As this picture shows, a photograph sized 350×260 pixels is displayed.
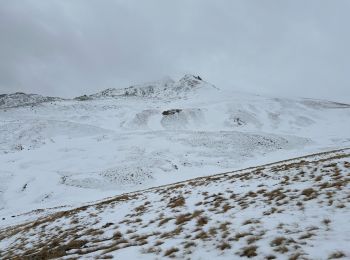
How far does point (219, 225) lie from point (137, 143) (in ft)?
161

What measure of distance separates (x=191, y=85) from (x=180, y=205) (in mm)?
143264

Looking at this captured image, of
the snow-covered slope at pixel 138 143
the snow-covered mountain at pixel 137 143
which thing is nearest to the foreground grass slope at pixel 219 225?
the snow-covered mountain at pixel 137 143

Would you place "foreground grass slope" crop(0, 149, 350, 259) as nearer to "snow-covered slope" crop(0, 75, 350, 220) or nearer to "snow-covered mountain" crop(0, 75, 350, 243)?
"snow-covered mountain" crop(0, 75, 350, 243)

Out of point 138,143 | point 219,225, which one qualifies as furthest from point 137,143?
point 219,225

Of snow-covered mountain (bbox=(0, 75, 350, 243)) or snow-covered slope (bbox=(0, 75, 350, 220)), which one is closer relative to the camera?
snow-covered mountain (bbox=(0, 75, 350, 243))

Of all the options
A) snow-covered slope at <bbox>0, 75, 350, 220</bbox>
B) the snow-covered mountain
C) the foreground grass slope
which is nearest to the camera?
the foreground grass slope

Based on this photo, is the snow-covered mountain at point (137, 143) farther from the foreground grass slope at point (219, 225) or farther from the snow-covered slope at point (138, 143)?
the foreground grass slope at point (219, 225)

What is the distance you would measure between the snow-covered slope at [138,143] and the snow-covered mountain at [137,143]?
0.13 meters

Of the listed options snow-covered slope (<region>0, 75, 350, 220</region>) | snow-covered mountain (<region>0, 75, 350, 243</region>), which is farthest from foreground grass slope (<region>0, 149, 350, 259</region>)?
snow-covered slope (<region>0, 75, 350, 220</region>)

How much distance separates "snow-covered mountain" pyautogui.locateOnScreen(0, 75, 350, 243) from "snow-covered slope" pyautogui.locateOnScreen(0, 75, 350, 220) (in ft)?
0.44

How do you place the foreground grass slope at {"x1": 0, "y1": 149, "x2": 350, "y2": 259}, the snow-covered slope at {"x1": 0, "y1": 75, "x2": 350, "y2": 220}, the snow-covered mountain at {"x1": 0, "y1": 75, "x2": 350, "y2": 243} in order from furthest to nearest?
the snow-covered slope at {"x1": 0, "y1": 75, "x2": 350, "y2": 220}, the snow-covered mountain at {"x1": 0, "y1": 75, "x2": 350, "y2": 243}, the foreground grass slope at {"x1": 0, "y1": 149, "x2": 350, "y2": 259}

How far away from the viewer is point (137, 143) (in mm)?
58500

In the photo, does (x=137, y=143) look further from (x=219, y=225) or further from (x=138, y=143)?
(x=219, y=225)

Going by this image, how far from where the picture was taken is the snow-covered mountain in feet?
128
